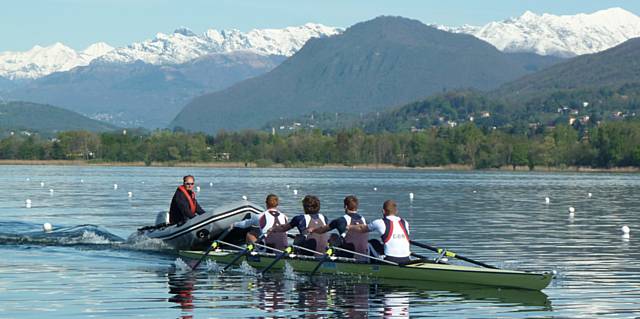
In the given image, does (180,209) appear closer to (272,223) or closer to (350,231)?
(272,223)

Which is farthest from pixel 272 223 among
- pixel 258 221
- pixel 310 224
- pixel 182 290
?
pixel 182 290

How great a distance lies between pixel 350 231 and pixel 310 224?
1.31 meters

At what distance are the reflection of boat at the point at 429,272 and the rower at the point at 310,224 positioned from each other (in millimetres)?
500

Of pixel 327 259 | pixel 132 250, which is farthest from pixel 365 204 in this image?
pixel 327 259

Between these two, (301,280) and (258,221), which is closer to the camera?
(301,280)

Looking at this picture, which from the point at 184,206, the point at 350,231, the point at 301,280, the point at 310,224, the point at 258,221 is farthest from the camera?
the point at 184,206

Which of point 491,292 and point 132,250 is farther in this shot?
point 132,250

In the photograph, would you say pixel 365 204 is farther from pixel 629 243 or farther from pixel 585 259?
pixel 585 259

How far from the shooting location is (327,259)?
87.9 ft

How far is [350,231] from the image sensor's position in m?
26.6

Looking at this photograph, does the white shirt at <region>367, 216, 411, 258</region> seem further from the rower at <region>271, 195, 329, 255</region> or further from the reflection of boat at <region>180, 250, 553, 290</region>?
the rower at <region>271, 195, 329, 255</region>

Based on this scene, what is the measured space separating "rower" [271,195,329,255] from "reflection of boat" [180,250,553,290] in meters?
0.50

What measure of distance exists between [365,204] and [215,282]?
3876 cm

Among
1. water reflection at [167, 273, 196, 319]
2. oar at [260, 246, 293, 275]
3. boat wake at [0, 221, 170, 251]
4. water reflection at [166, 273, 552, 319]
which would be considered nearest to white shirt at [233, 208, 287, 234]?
oar at [260, 246, 293, 275]
